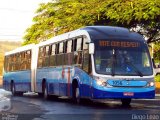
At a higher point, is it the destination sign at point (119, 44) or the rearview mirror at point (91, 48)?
the destination sign at point (119, 44)

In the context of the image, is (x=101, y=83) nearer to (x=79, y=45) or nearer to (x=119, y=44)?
(x=119, y=44)

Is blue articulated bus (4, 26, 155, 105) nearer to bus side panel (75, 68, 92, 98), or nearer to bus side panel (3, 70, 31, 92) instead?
bus side panel (75, 68, 92, 98)

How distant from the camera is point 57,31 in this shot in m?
44.6

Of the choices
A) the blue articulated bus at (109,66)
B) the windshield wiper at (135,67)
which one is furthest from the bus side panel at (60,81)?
the windshield wiper at (135,67)

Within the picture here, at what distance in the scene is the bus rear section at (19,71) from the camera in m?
30.3

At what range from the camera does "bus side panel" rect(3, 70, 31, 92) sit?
3038 centimetres

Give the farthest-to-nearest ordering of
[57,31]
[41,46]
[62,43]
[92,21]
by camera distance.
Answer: [57,31] < [92,21] < [41,46] < [62,43]

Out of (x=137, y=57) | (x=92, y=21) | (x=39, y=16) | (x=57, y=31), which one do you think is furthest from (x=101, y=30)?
(x=39, y=16)

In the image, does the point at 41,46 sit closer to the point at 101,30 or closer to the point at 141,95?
the point at 101,30

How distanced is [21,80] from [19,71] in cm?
86

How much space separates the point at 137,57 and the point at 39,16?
29778 millimetres

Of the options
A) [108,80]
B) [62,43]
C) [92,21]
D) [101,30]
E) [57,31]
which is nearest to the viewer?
[108,80]

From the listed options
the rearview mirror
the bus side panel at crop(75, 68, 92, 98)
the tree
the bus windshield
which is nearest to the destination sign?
the bus windshield

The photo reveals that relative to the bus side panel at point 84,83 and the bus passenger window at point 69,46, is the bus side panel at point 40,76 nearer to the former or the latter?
the bus passenger window at point 69,46
